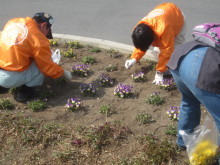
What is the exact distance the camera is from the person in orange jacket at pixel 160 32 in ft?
12.0

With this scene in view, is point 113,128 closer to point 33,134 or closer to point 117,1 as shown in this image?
point 33,134

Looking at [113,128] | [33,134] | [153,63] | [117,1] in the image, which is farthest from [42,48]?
[117,1]

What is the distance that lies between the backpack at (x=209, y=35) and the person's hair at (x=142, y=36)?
1.30m

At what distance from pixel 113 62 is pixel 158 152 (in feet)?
7.52

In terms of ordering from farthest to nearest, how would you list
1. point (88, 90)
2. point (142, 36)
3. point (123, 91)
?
point (88, 90), point (123, 91), point (142, 36)

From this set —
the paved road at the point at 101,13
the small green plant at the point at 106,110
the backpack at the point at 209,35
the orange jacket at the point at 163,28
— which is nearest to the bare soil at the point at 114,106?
the small green plant at the point at 106,110

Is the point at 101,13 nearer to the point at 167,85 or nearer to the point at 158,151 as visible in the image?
the point at 167,85

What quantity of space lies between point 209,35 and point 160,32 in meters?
1.64

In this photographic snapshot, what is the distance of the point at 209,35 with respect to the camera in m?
2.21

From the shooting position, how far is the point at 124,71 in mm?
4605

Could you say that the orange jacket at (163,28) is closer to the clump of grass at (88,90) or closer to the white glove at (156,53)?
the white glove at (156,53)

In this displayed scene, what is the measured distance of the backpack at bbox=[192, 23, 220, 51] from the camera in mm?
2168

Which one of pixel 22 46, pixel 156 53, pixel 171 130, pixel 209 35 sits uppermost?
pixel 209 35

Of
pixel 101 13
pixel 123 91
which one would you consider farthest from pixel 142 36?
pixel 101 13
